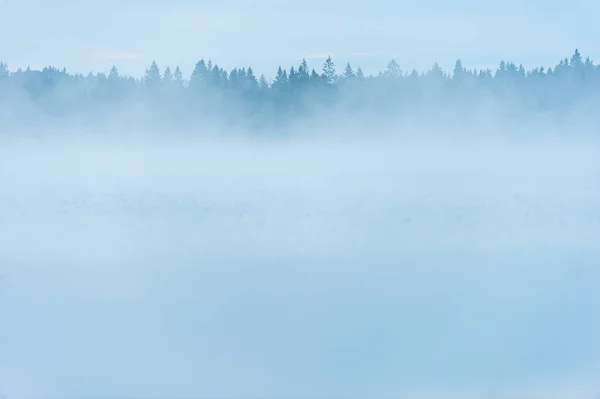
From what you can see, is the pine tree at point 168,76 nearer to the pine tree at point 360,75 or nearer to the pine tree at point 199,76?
the pine tree at point 199,76

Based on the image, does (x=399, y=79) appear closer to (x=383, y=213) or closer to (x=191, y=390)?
(x=383, y=213)

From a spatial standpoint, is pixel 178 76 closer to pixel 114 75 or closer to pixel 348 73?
pixel 114 75

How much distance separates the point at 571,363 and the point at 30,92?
1255 centimetres

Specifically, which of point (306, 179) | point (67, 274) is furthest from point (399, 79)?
point (67, 274)

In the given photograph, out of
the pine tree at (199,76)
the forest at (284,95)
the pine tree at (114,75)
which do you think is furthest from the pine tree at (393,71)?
the pine tree at (114,75)

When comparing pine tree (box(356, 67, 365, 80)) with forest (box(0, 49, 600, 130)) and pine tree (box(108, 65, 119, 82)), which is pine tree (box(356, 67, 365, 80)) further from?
pine tree (box(108, 65, 119, 82))

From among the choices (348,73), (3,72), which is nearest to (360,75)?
(348,73)

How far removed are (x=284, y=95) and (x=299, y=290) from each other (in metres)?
11.7

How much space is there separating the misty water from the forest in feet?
16.7

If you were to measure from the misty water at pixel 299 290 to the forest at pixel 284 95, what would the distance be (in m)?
5.10

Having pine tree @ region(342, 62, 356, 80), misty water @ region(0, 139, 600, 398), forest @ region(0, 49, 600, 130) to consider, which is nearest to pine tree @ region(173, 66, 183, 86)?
forest @ region(0, 49, 600, 130)

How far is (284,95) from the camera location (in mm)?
16859

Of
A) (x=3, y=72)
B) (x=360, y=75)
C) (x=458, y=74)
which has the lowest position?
(x=3, y=72)

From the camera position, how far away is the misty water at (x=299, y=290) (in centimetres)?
419
